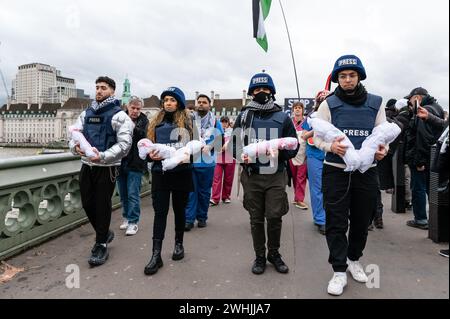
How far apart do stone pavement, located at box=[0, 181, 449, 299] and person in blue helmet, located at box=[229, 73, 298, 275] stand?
0.34 meters

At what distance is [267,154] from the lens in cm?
338

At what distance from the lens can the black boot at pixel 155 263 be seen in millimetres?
3460

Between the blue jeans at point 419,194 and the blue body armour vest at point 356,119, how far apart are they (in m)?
2.63

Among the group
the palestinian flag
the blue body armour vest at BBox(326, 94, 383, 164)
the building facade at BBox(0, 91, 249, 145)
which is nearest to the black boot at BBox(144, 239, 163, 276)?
the blue body armour vest at BBox(326, 94, 383, 164)

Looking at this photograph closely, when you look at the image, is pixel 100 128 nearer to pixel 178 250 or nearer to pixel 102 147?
pixel 102 147

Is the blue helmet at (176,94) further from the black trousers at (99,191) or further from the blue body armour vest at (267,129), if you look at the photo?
the black trousers at (99,191)

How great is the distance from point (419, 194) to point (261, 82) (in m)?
3.33

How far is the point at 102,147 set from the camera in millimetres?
3828

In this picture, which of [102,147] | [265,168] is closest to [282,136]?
[265,168]

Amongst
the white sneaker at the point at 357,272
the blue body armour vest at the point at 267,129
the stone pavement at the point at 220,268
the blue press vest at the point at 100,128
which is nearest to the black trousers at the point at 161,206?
the stone pavement at the point at 220,268

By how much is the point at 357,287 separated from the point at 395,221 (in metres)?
2.87

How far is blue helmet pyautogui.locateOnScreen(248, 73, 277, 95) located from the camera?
349cm

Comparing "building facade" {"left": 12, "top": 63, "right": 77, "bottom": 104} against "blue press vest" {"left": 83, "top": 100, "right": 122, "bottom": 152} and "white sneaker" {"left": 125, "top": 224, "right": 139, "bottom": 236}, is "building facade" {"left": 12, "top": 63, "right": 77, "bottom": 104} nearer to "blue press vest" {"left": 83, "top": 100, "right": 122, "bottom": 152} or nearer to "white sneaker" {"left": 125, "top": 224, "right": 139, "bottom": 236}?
"white sneaker" {"left": 125, "top": 224, "right": 139, "bottom": 236}

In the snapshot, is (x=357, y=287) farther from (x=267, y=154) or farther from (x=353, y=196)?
(x=267, y=154)
